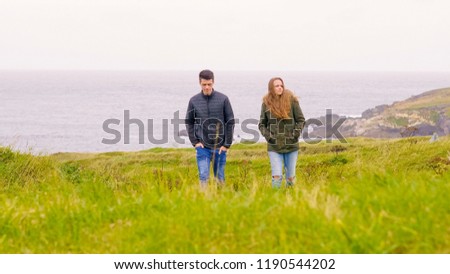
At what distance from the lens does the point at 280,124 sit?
11.7 m

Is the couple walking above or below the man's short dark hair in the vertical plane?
below

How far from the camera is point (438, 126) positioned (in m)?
145

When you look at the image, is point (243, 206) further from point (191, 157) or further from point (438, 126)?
point (438, 126)

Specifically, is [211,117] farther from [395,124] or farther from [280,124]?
[395,124]

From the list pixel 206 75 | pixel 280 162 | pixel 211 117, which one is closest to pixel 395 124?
pixel 280 162

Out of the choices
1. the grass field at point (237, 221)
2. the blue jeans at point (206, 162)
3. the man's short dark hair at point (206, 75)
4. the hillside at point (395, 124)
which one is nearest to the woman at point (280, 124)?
the blue jeans at point (206, 162)

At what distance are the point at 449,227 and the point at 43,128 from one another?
16248cm

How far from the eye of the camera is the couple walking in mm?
11523

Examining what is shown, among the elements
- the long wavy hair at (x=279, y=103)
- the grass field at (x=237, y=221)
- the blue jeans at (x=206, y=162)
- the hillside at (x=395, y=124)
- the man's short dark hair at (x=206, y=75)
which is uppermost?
the man's short dark hair at (x=206, y=75)

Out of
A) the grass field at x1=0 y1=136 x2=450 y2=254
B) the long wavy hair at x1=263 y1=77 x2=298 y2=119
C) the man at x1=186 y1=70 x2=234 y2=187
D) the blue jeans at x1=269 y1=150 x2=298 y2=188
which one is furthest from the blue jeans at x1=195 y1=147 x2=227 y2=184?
the grass field at x1=0 y1=136 x2=450 y2=254

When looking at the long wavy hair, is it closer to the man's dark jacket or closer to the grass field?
the man's dark jacket

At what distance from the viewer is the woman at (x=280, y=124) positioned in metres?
11.5

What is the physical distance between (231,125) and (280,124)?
3.30 feet

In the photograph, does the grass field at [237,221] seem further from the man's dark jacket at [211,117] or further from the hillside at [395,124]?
the hillside at [395,124]
